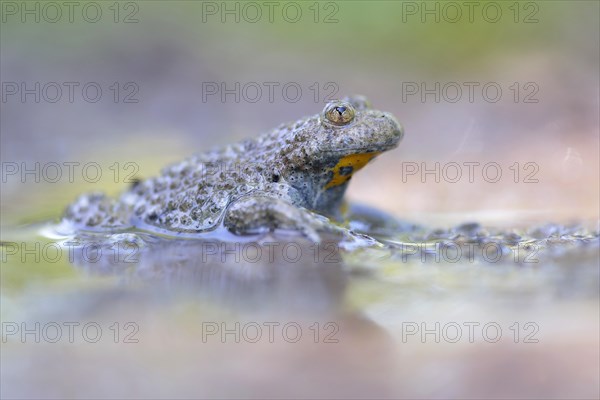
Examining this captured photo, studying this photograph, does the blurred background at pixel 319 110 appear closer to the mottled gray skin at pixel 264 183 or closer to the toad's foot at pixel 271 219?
the toad's foot at pixel 271 219

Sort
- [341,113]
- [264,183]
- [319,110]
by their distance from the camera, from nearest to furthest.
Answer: [341,113] → [264,183] → [319,110]

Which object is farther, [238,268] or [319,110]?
[319,110]

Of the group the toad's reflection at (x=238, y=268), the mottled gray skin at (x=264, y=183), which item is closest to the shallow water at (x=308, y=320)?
the toad's reflection at (x=238, y=268)

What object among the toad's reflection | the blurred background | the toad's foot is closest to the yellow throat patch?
the toad's foot

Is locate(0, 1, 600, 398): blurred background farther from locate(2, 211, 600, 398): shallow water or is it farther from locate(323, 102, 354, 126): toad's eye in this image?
locate(323, 102, 354, 126): toad's eye

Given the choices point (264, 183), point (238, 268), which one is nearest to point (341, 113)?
point (264, 183)

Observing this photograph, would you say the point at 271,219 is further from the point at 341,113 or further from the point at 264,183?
the point at 341,113
